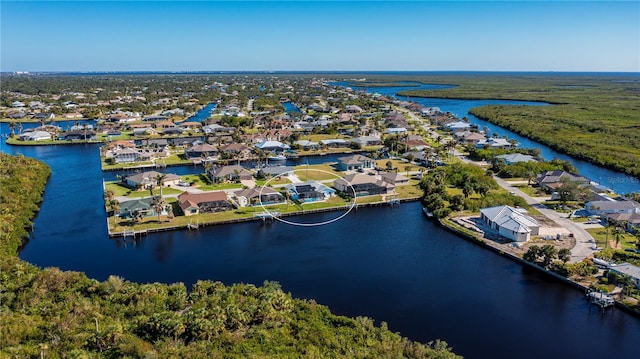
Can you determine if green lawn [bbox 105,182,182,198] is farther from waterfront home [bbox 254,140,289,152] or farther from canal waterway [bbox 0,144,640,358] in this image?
waterfront home [bbox 254,140,289,152]

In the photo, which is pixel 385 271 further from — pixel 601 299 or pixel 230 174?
pixel 230 174

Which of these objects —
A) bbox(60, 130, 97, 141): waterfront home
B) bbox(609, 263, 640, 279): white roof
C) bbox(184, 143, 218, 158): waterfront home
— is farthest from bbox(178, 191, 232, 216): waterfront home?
bbox(60, 130, 97, 141): waterfront home

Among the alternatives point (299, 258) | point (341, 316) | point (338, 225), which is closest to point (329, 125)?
point (338, 225)

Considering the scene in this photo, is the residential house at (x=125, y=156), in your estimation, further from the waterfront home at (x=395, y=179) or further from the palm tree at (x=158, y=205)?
the waterfront home at (x=395, y=179)

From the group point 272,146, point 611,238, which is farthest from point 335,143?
point 611,238

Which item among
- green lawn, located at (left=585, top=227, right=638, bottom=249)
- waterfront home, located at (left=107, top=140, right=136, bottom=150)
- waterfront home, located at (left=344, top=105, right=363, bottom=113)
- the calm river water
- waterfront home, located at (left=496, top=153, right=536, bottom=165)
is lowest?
the calm river water

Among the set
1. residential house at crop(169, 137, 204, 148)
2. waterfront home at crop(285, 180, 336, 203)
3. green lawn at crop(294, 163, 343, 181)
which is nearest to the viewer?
waterfront home at crop(285, 180, 336, 203)
